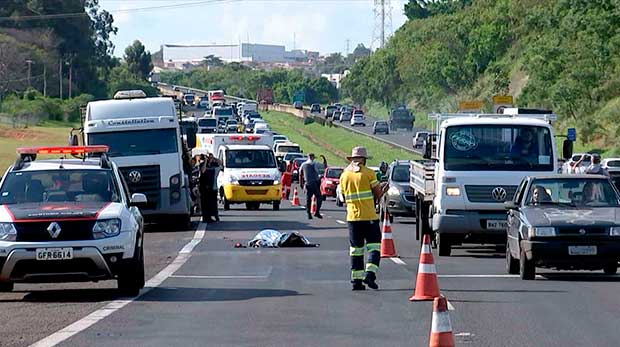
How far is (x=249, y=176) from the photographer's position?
44.8 metres

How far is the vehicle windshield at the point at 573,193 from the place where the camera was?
20.5 meters

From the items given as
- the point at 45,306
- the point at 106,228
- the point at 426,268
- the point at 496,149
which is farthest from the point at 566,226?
the point at 45,306

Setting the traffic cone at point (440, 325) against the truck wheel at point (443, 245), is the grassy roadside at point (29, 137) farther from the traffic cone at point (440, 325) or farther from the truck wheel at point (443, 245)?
the traffic cone at point (440, 325)

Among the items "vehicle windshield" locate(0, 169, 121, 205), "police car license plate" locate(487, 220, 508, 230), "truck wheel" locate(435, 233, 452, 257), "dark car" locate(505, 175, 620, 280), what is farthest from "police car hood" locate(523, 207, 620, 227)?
"vehicle windshield" locate(0, 169, 121, 205)

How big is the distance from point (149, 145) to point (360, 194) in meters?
16.3

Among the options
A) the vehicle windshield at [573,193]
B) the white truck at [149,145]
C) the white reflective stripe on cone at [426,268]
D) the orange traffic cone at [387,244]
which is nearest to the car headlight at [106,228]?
the white reflective stripe on cone at [426,268]

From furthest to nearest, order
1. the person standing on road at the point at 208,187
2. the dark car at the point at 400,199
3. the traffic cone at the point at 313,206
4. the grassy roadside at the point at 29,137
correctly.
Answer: the grassy roadside at the point at 29,137 < the traffic cone at the point at 313,206 < the dark car at the point at 400,199 < the person standing on road at the point at 208,187

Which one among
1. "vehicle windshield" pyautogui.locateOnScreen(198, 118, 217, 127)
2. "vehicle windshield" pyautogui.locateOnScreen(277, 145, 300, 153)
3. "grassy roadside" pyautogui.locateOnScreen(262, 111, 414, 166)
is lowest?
"grassy roadside" pyautogui.locateOnScreen(262, 111, 414, 166)

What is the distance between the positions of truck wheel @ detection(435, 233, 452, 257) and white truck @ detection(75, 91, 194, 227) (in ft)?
33.1

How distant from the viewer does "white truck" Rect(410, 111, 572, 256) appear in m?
24.4

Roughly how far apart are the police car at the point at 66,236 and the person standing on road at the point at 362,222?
272cm

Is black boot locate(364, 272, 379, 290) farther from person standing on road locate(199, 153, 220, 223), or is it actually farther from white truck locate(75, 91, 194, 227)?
person standing on road locate(199, 153, 220, 223)

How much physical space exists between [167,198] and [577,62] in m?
48.6

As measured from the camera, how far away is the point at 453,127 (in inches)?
981
